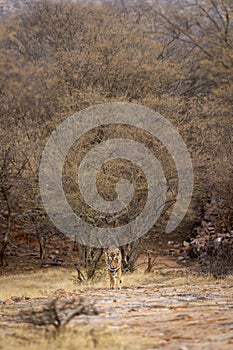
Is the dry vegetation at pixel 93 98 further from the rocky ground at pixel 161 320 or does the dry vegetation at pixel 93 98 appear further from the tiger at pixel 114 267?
the rocky ground at pixel 161 320

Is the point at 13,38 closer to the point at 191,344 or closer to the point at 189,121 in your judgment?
the point at 189,121

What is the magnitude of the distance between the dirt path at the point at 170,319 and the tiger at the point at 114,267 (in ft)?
12.9

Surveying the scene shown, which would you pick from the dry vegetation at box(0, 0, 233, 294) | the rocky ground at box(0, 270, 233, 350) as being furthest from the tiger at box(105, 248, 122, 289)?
the rocky ground at box(0, 270, 233, 350)

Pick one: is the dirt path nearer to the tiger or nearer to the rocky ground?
the rocky ground

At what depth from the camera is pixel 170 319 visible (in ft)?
28.2

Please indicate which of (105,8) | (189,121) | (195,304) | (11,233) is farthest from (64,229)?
(105,8)

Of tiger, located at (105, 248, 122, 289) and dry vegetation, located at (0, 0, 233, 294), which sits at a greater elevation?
dry vegetation, located at (0, 0, 233, 294)

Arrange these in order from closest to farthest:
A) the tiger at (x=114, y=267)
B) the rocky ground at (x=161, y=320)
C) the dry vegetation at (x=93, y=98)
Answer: the rocky ground at (x=161, y=320) < the tiger at (x=114, y=267) < the dry vegetation at (x=93, y=98)

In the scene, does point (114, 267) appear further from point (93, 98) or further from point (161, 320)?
point (93, 98)

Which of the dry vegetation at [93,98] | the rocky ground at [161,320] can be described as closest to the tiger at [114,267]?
the dry vegetation at [93,98]

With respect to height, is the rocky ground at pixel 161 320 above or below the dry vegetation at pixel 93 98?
below

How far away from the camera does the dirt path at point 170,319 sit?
6.93 m

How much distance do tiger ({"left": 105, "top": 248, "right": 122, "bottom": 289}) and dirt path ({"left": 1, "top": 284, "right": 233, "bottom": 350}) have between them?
3.94 m

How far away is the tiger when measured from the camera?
1641cm
